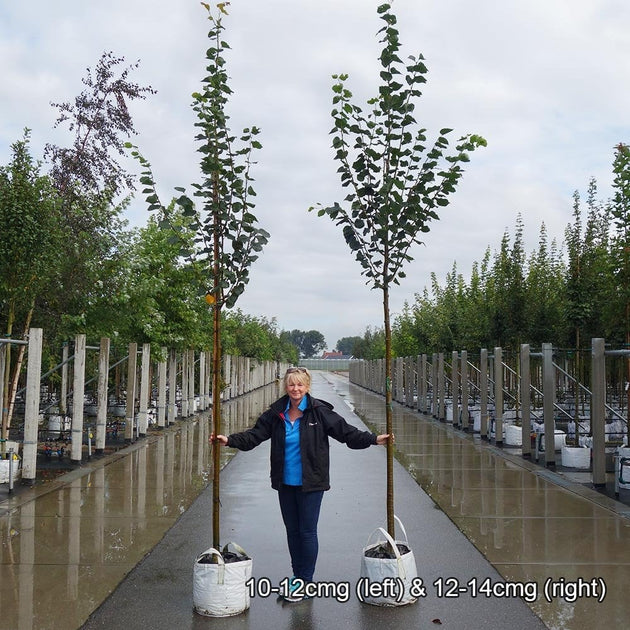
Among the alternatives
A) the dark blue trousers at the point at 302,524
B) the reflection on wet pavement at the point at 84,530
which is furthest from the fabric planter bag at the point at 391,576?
the reflection on wet pavement at the point at 84,530

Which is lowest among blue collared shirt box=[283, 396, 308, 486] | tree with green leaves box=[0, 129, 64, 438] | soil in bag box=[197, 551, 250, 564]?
soil in bag box=[197, 551, 250, 564]

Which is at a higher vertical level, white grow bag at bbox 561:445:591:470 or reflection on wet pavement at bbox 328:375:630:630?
white grow bag at bbox 561:445:591:470

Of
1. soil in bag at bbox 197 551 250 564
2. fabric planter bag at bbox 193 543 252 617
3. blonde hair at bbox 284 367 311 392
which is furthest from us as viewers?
blonde hair at bbox 284 367 311 392

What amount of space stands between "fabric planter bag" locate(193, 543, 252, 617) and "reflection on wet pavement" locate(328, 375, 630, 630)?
2007mm

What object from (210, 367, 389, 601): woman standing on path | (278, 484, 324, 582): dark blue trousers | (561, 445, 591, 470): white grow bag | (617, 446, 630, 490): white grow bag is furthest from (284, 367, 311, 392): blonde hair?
(561, 445, 591, 470): white grow bag

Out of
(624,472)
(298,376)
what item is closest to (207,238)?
(298,376)

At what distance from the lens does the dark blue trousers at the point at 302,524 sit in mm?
5395

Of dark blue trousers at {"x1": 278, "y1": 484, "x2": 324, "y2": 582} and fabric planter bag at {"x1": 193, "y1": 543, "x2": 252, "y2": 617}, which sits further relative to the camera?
dark blue trousers at {"x1": 278, "y1": 484, "x2": 324, "y2": 582}

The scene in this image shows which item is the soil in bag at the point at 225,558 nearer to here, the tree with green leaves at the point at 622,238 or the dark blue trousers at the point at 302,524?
the dark blue trousers at the point at 302,524

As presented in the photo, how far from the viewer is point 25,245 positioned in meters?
10.6

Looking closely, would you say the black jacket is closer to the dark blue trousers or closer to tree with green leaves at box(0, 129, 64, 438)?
the dark blue trousers

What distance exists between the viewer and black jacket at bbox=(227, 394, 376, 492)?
17.6ft

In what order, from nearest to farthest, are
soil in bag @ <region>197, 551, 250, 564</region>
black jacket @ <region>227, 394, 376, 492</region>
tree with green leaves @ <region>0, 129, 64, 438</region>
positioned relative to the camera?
soil in bag @ <region>197, 551, 250, 564</region> < black jacket @ <region>227, 394, 376, 492</region> < tree with green leaves @ <region>0, 129, 64, 438</region>

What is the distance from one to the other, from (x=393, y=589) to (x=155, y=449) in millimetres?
10010
